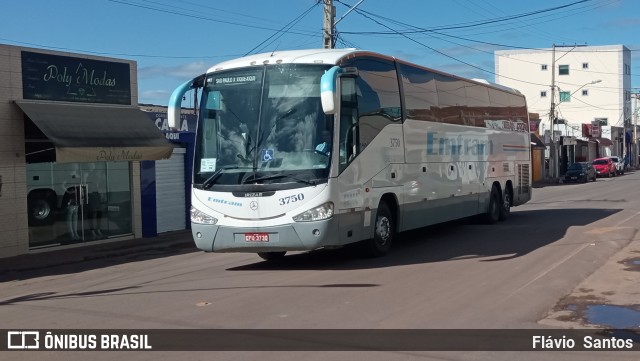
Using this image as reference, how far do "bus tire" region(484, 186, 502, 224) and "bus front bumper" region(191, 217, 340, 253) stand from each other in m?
8.89

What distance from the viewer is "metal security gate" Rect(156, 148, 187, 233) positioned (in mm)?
20359

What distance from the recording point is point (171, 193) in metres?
20.8

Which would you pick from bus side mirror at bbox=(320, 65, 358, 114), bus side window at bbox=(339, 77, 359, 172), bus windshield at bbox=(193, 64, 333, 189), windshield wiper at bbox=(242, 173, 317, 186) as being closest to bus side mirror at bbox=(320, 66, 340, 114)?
bus side mirror at bbox=(320, 65, 358, 114)

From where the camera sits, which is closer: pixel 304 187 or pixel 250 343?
pixel 250 343

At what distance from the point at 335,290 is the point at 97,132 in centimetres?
948

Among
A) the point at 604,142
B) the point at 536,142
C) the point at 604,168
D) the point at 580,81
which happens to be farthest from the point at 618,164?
the point at 580,81

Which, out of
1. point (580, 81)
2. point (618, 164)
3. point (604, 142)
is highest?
point (580, 81)

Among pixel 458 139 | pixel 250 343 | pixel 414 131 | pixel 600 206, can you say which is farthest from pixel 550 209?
pixel 250 343

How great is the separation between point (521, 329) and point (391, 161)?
594 centimetres

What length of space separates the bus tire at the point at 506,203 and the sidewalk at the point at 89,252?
347 inches

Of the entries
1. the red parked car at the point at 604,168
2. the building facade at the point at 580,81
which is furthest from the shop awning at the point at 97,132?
the building facade at the point at 580,81

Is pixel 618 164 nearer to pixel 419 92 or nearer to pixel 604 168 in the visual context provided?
pixel 604 168

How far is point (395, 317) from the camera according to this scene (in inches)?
306

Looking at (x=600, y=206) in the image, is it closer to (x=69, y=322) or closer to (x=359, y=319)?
(x=359, y=319)
